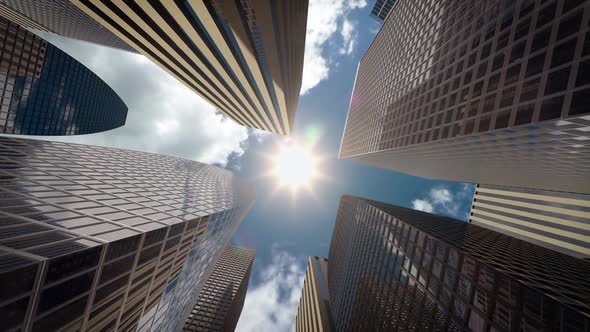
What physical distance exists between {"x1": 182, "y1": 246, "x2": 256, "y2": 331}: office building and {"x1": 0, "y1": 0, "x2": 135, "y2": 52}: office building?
400ft

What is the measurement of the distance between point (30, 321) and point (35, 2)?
5120 inches

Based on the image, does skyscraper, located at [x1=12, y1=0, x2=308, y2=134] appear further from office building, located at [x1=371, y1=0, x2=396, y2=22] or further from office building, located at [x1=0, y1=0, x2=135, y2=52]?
office building, located at [x1=371, y1=0, x2=396, y2=22]

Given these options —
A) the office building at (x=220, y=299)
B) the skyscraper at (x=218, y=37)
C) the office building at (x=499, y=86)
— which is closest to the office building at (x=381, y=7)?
the office building at (x=499, y=86)

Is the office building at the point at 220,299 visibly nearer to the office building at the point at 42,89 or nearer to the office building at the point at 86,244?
the office building at the point at 86,244

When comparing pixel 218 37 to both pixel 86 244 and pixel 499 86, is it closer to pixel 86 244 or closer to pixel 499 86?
pixel 86 244

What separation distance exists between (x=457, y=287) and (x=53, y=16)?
15300 cm

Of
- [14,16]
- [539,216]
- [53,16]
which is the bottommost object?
[539,216]

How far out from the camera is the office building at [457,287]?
15.3m

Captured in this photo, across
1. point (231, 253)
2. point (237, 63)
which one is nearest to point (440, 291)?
point (237, 63)

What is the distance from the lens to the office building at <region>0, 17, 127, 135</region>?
7112 centimetres

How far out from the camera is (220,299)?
109812 mm

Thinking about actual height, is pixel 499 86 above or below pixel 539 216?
above

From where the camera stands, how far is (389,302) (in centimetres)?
3491

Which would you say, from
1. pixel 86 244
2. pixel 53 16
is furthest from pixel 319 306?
pixel 53 16
